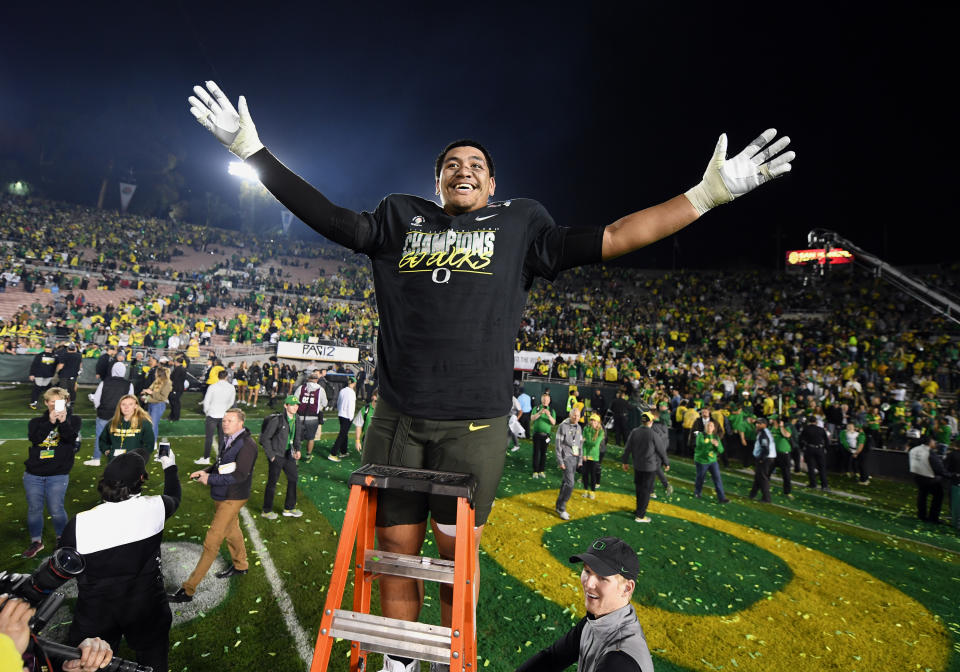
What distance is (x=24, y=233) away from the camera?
123ft

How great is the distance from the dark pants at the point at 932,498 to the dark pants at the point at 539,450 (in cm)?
866

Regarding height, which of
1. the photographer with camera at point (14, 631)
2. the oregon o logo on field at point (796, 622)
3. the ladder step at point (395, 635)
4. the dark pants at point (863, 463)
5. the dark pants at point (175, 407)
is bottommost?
the oregon o logo on field at point (796, 622)

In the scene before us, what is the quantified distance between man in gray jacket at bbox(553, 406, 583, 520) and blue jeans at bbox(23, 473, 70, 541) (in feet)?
25.8

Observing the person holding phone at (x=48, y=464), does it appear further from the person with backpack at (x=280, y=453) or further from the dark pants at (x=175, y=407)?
the dark pants at (x=175, y=407)

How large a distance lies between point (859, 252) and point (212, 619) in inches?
1543

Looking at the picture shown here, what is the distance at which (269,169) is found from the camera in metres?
2.21

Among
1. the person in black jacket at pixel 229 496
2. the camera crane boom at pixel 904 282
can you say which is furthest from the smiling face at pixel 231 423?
the camera crane boom at pixel 904 282

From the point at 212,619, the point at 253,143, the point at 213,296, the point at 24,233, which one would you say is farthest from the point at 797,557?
the point at 24,233

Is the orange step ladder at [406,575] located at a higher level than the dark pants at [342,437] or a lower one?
higher

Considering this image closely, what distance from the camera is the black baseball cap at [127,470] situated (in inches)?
143

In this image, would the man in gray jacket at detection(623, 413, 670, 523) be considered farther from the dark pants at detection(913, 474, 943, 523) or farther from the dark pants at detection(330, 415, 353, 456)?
the dark pants at detection(330, 415, 353, 456)

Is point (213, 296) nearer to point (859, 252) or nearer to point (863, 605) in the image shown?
point (863, 605)

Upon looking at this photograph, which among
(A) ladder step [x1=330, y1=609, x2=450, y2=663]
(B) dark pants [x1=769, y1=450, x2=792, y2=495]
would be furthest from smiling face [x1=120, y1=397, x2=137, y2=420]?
(B) dark pants [x1=769, y1=450, x2=792, y2=495]

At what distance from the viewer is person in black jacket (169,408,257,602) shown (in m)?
5.54
